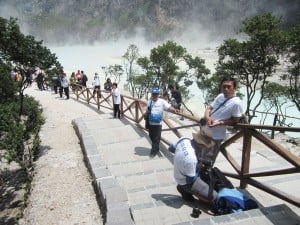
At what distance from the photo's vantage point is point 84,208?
6285 millimetres

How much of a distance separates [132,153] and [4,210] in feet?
11.0

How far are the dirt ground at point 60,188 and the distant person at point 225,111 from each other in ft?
8.10

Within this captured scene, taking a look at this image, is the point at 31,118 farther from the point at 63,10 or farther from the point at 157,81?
the point at 63,10

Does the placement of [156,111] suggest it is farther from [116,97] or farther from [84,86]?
Answer: [84,86]

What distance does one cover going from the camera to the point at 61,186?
751 cm

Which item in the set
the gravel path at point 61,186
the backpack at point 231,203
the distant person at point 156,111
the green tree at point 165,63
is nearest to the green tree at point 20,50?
the gravel path at point 61,186

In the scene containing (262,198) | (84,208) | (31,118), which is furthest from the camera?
(31,118)

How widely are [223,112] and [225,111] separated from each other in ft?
0.12

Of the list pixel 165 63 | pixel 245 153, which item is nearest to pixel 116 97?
pixel 245 153

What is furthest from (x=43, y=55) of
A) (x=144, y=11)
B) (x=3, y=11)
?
(x=3, y=11)

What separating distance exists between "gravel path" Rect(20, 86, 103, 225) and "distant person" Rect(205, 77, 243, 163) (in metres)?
2.50

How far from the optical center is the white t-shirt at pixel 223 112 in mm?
5262

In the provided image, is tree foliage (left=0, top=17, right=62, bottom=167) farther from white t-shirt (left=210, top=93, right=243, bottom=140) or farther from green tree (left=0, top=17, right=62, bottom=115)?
white t-shirt (left=210, top=93, right=243, bottom=140)

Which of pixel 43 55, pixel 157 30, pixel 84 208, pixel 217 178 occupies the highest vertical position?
pixel 157 30
